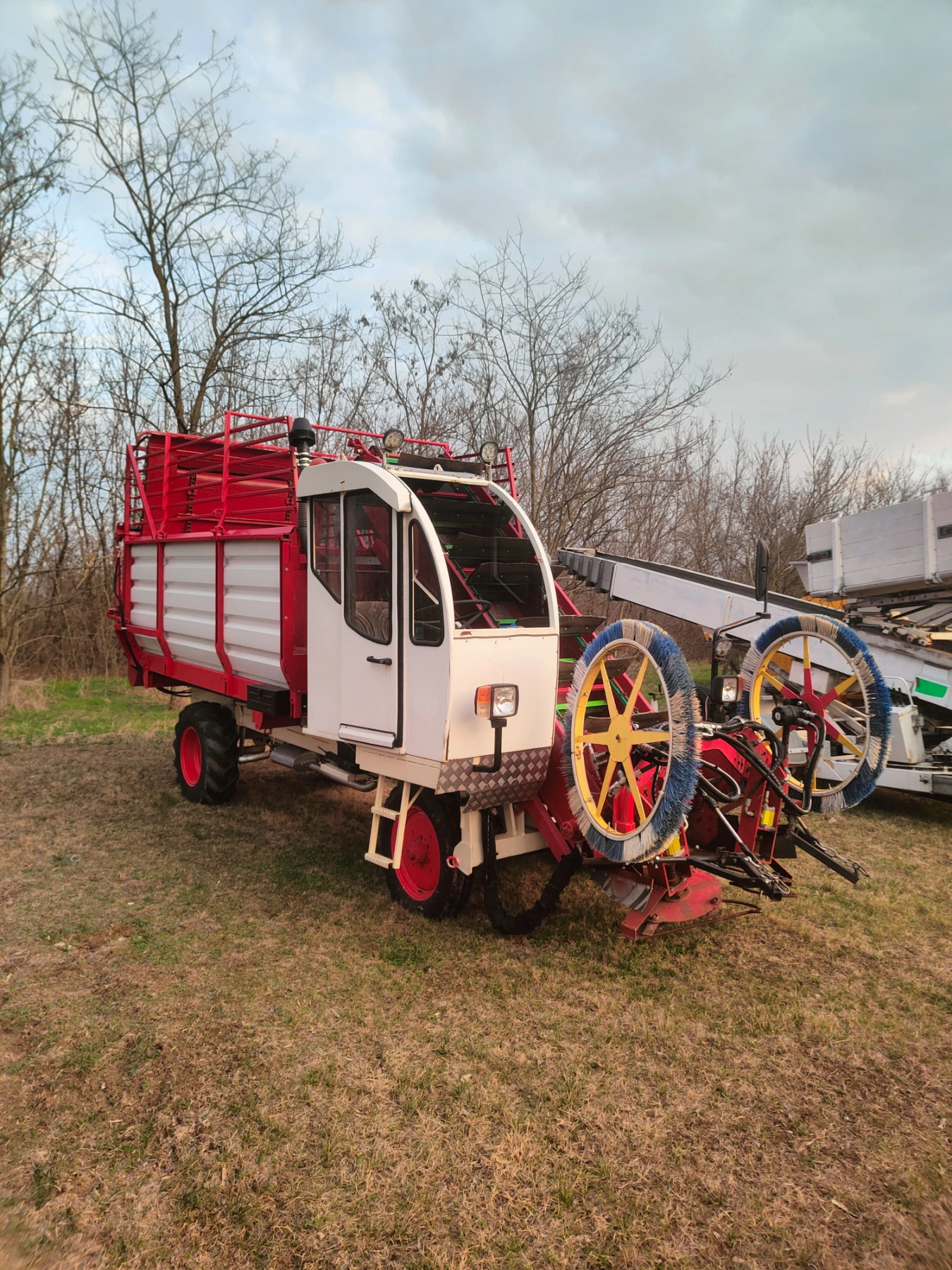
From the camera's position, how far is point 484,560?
14.9 feet

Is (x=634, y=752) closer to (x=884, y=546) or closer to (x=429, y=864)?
(x=429, y=864)

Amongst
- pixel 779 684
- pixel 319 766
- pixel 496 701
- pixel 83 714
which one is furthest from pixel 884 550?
pixel 83 714

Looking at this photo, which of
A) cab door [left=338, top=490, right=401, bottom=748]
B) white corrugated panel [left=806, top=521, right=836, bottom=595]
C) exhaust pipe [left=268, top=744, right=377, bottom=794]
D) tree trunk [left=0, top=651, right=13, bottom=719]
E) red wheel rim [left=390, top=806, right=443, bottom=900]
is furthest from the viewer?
tree trunk [left=0, top=651, right=13, bottom=719]

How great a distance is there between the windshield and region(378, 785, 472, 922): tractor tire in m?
1.12

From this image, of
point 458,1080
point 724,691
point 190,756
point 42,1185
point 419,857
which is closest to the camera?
point 42,1185

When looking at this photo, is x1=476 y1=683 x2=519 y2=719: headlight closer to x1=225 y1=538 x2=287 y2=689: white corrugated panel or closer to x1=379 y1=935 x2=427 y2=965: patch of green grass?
x1=379 y1=935 x2=427 y2=965: patch of green grass

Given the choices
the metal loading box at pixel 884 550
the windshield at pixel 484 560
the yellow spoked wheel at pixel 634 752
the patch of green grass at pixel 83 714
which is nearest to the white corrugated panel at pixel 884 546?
the metal loading box at pixel 884 550

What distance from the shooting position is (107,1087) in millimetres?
2961

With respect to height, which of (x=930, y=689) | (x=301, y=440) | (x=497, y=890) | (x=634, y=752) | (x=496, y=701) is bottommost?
(x=497, y=890)

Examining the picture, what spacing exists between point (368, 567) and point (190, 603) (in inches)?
102

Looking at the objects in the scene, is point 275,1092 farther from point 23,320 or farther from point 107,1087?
point 23,320

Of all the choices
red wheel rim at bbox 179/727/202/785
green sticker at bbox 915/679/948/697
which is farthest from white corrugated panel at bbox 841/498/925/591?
red wheel rim at bbox 179/727/202/785

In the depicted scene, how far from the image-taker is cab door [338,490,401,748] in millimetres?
4121

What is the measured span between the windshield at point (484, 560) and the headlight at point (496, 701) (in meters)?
0.56
